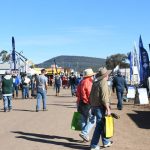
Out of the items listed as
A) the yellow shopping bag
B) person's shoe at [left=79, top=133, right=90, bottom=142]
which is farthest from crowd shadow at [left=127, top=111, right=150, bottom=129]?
the yellow shopping bag

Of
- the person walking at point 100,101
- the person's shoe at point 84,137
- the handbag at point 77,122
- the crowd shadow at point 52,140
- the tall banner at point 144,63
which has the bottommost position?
the crowd shadow at point 52,140

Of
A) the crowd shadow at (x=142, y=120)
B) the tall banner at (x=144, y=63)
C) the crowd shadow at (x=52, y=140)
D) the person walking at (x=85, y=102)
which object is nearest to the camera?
the crowd shadow at (x=52, y=140)

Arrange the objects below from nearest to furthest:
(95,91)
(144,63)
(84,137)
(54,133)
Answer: (95,91), (84,137), (54,133), (144,63)

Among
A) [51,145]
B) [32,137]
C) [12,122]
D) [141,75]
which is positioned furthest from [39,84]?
[141,75]

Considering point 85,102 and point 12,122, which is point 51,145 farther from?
point 12,122

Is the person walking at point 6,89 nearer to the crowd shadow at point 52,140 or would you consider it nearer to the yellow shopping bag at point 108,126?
the crowd shadow at point 52,140

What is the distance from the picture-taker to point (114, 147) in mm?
10922

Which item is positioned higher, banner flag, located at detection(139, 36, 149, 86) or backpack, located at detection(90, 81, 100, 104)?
banner flag, located at detection(139, 36, 149, 86)

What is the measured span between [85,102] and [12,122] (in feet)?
16.4

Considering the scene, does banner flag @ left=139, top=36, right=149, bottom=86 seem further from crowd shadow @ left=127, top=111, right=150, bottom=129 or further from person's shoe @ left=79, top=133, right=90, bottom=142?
person's shoe @ left=79, top=133, right=90, bottom=142

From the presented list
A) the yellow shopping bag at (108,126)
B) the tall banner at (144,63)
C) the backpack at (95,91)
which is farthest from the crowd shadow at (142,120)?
the tall banner at (144,63)

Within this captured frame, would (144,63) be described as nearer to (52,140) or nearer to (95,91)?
(52,140)

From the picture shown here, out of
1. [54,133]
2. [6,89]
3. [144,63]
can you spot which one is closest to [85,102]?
[54,133]

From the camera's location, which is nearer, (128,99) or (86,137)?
(86,137)
